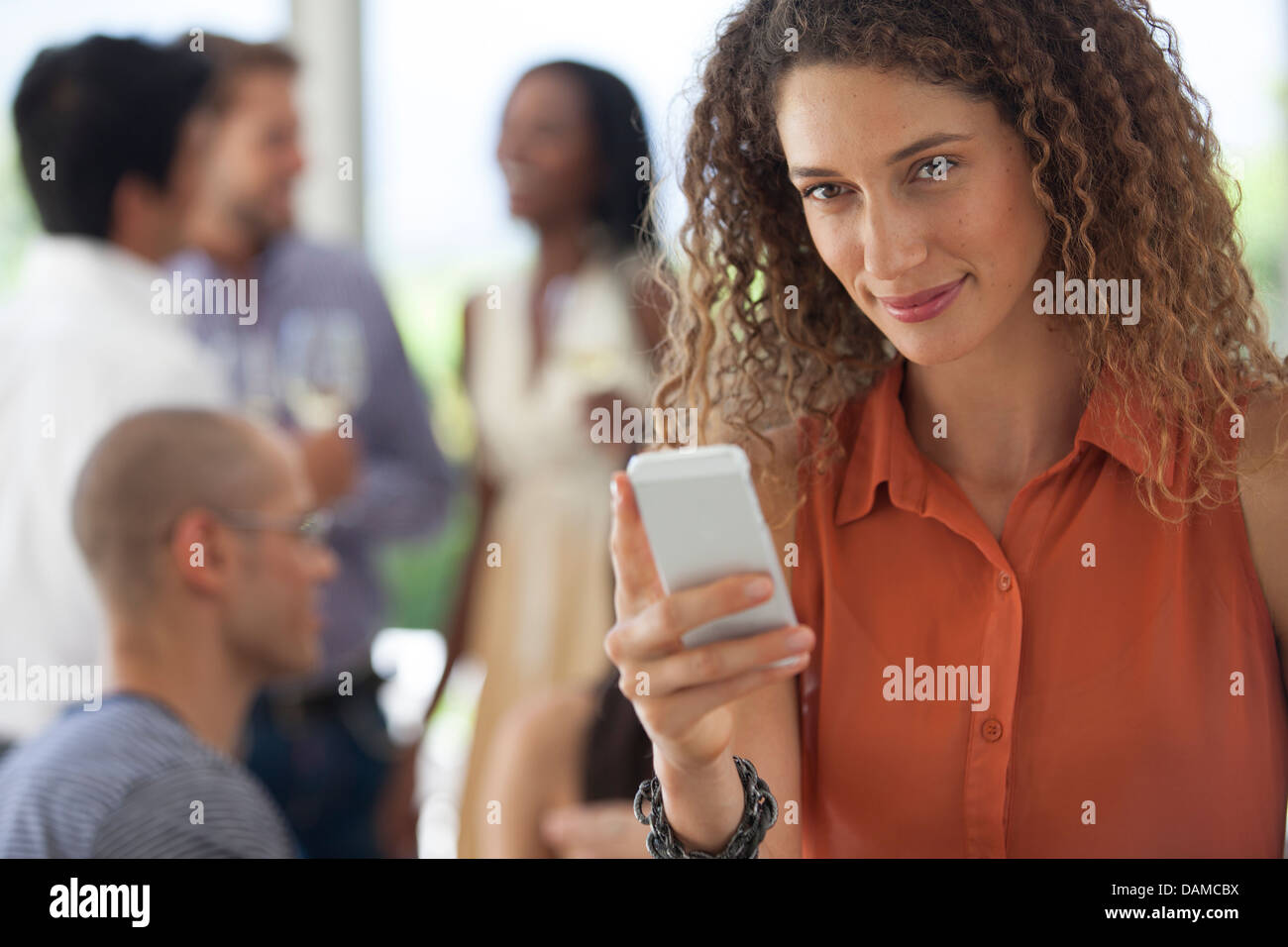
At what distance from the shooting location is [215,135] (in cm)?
224

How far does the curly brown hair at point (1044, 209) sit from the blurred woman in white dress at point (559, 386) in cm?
92

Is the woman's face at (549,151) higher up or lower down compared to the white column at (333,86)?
lower down

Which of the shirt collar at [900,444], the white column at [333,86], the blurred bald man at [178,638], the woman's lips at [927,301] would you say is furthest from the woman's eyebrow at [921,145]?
the white column at [333,86]

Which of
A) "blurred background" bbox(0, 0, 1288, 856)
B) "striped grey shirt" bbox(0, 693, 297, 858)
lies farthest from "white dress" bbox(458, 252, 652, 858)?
"striped grey shirt" bbox(0, 693, 297, 858)

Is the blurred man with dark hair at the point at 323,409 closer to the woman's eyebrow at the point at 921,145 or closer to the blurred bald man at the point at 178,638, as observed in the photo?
the blurred bald man at the point at 178,638

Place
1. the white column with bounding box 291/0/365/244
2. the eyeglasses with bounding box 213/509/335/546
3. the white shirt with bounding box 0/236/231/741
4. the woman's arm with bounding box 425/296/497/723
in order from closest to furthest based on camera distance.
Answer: the eyeglasses with bounding box 213/509/335/546
the white shirt with bounding box 0/236/231/741
the woman's arm with bounding box 425/296/497/723
the white column with bounding box 291/0/365/244

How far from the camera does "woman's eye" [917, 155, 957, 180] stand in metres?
0.99

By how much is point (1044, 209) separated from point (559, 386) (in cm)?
126

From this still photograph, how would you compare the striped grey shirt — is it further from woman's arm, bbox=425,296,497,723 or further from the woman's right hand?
woman's arm, bbox=425,296,497,723

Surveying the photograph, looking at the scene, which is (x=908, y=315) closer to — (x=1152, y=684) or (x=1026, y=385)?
(x=1026, y=385)

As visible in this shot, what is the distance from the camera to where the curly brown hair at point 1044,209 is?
985 millimetres

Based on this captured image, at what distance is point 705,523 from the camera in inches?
31.9
